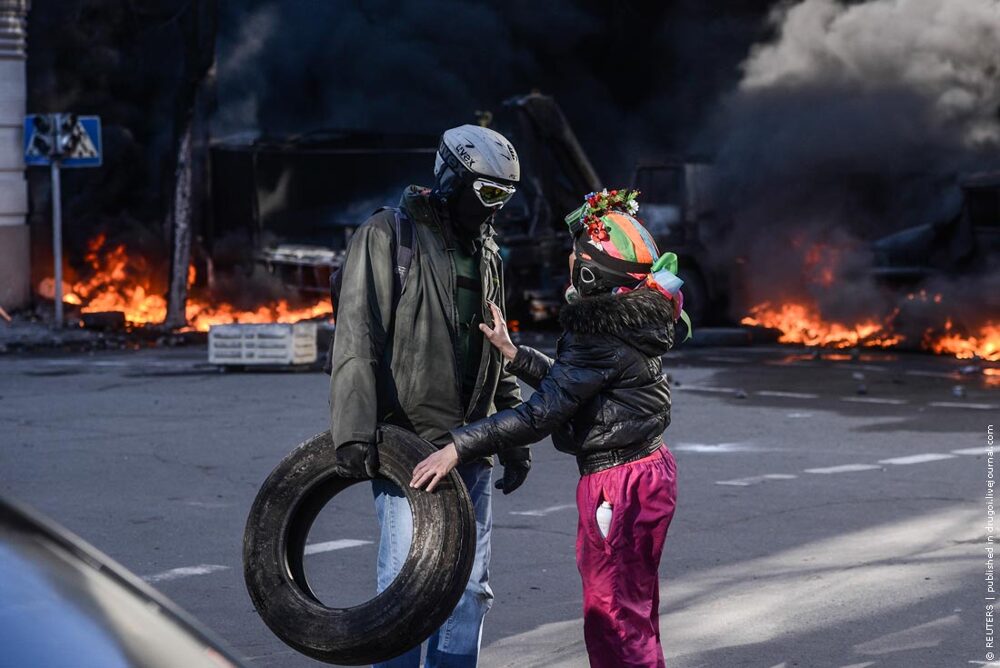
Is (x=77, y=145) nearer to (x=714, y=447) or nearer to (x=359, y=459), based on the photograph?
(x=714, y=447)

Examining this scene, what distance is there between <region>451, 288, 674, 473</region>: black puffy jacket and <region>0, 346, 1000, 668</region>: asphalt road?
1372 millimetres

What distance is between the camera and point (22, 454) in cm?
1108

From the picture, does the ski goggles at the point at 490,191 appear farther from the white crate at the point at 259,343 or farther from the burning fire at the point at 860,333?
the burning fire at the point at 860,333

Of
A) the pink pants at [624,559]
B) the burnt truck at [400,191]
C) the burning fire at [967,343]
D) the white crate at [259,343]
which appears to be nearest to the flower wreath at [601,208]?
the pink pants at [624,559]

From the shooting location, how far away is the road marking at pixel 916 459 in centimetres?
1080

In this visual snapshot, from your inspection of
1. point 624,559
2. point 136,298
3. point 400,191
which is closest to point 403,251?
point 624,559

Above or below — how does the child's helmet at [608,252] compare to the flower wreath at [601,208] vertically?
below

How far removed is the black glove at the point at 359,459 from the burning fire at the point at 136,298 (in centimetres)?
1927

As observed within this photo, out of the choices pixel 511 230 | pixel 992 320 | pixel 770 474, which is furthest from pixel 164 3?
pixel 770 474

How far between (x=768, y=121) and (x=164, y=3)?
10.2 meters

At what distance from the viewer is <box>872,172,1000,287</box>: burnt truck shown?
2020cm

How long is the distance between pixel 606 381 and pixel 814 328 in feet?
60.2

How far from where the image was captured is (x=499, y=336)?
4.90 m

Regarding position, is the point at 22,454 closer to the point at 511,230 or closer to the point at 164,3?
the point at 511,230
